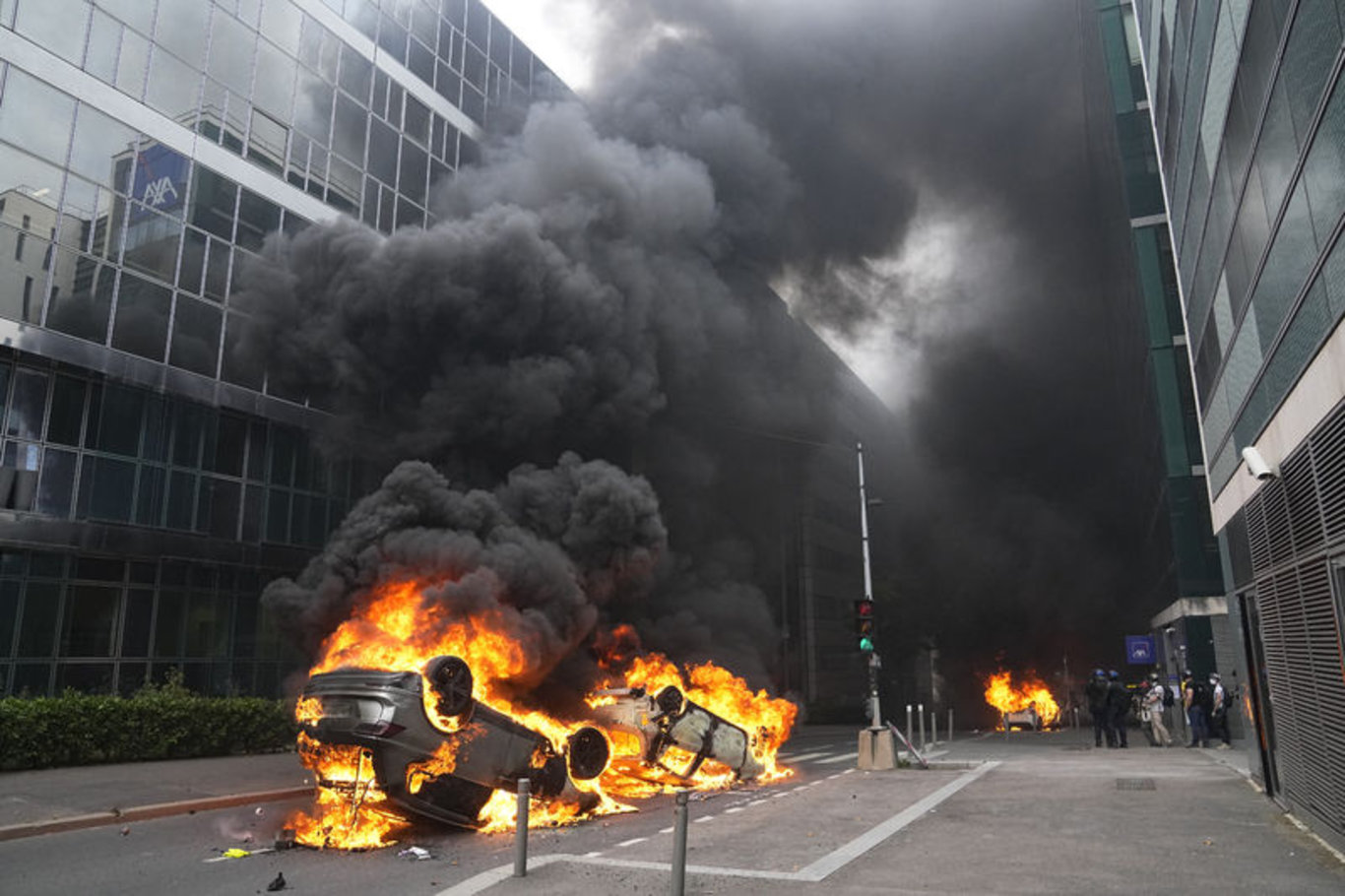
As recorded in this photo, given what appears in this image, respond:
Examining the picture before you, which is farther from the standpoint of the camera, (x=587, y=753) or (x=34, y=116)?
(x=34, y=116)

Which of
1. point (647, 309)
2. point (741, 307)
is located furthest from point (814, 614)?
point (647, 309)

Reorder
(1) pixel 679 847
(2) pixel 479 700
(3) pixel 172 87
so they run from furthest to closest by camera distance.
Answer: (3) pixel 172 87 < (2) pixel 479 700 < (1) pixel 679 847

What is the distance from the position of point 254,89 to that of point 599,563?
1407cm

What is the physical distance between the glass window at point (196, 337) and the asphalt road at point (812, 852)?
11.0 meters

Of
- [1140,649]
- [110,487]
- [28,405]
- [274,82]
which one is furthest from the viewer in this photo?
[1140,649]

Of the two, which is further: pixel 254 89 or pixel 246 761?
pixel 254 89

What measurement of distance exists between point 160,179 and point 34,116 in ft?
7.98

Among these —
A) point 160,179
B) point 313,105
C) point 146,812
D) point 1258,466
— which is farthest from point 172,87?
point 1258,466

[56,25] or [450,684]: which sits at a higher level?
[56,25]

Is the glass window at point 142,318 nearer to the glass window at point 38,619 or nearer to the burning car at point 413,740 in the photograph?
the glass window at point 38,619

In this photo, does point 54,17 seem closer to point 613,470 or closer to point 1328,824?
point 613,470

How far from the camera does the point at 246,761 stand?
1531 centimetres

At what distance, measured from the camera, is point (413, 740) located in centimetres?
816

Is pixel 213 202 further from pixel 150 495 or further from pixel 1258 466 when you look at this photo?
pixel 1258 466
